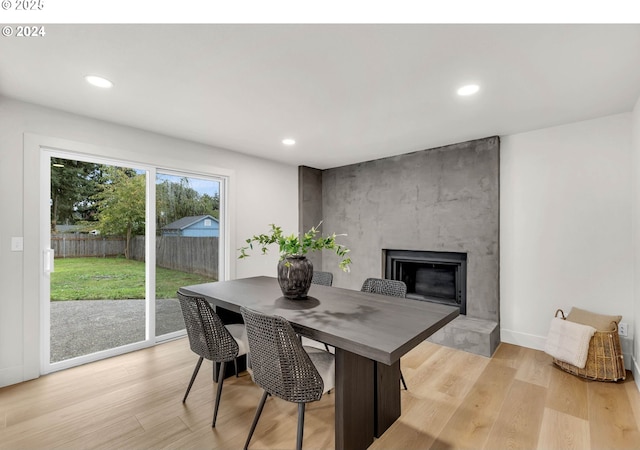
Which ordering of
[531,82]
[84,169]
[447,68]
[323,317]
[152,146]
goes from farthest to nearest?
[152,146]
[84,169]
[531,82]
[447,68]
[323,317]

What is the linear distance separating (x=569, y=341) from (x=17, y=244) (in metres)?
4.62

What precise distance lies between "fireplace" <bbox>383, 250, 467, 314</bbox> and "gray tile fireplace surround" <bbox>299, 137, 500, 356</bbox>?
0.11 m

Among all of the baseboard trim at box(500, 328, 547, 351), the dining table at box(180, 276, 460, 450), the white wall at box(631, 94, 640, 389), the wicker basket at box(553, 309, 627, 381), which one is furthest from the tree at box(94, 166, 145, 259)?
the white wall at box(631, 94, 640, 389)

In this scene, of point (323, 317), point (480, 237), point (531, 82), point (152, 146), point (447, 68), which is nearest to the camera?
point (323, 317)

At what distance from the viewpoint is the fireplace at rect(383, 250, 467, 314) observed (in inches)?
142

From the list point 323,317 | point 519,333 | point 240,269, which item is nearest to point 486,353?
point 519,333

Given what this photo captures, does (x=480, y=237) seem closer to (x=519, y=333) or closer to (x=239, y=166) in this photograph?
(x=519, y=333)

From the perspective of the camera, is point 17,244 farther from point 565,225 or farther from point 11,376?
point 565,225

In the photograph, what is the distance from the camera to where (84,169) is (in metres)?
2.81

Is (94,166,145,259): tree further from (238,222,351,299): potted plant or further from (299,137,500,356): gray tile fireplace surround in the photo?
(299,137,500,356): gray tile fireplace surround

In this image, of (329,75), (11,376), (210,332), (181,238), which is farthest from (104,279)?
(329,75)
